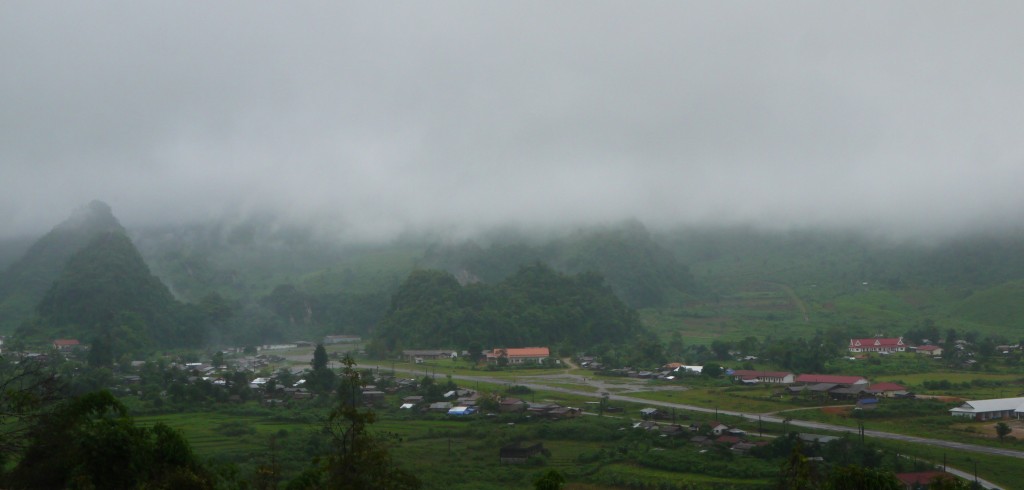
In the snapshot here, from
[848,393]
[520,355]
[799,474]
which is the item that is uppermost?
[520,355]

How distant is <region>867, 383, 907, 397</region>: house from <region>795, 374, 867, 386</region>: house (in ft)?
3.68

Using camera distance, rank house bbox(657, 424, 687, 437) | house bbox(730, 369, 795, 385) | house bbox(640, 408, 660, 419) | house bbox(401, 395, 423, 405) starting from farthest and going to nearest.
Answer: house bbox(730, 369, 795, 385), house bbox(401, 395, 423, 405), house bbox(640, 408, 660, 419), house bbox(657, 424, 687, 437)

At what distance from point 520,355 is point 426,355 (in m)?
7.04

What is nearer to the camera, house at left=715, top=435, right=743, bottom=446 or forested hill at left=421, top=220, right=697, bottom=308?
house at left=715, top=435, right=743, bottom=446

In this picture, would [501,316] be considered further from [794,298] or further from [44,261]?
[44,261]

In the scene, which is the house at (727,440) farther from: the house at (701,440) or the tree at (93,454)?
the tree at (93,454)

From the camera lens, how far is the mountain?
2608 inches

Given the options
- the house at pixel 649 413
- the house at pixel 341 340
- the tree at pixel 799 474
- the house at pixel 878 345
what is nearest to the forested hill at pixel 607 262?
the house at pixel 341 340

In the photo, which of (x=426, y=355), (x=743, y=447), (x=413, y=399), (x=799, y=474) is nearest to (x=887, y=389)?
(x=743, y=447)

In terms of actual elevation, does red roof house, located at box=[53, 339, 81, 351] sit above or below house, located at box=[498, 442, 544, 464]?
above

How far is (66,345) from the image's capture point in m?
54.7

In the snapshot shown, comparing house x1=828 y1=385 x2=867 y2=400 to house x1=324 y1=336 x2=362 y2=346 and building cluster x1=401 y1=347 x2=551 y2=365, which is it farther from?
house x1=324 y1=336 x2=362 y2=346

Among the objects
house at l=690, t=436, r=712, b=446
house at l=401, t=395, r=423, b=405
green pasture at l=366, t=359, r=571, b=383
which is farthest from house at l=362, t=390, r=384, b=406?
house at l=690, t=436, r=712, b=446

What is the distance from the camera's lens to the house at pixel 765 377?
45969 millimetres
